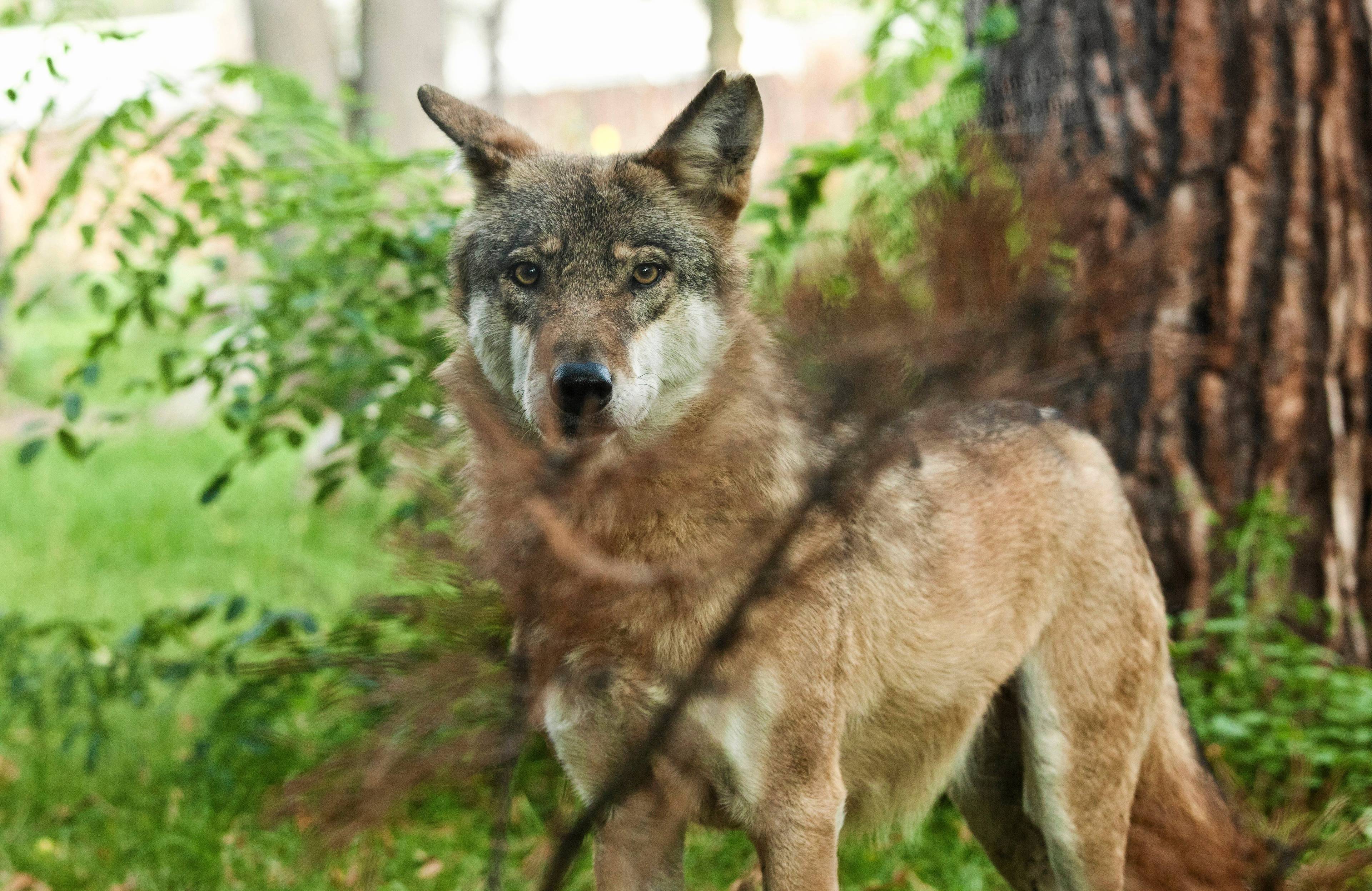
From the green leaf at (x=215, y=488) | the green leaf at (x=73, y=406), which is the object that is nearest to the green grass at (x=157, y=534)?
the green leaf at (x=215, y=488)

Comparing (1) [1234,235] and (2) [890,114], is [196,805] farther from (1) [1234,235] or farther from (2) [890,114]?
(1) [1234,235]

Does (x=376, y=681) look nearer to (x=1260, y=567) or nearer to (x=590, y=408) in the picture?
(x=590, y=408)

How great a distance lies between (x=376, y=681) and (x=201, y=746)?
3311mm

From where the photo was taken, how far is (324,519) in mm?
7973

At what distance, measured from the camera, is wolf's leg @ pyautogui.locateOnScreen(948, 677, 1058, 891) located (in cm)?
324

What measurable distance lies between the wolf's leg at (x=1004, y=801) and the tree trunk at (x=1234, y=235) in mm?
1286

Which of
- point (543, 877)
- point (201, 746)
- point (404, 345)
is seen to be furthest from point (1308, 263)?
point (201, 746)

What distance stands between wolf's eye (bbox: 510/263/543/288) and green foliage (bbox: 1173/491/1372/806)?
268cm

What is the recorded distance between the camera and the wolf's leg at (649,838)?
65.7 inches

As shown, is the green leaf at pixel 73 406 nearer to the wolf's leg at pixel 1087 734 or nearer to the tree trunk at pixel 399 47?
the wolf's leg at pixel 1087 734

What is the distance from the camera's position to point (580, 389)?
234 cm

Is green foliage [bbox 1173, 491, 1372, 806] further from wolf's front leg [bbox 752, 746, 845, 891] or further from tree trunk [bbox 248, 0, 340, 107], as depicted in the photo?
tree trunk [bbox 248, 0, 340, 107]

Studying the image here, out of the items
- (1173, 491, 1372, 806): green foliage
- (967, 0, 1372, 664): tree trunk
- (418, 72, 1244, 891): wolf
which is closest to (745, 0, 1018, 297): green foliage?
(967, 0, 1372, 664): tree trunk

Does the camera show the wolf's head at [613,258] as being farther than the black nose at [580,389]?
Yes
